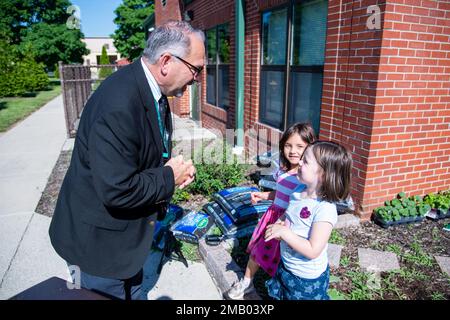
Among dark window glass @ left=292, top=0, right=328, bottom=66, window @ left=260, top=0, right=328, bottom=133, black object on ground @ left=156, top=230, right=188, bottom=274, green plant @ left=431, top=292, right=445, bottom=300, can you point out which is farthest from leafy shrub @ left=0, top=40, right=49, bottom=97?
green plant @ left=431, top=292, right=445, bottom=300

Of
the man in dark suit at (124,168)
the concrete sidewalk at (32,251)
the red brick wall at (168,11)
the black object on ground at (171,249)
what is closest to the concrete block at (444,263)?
the concrete sidewalk at (32,251)

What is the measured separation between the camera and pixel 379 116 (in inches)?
138

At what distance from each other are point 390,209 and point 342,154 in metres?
2.30

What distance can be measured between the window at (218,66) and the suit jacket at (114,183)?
6.59m

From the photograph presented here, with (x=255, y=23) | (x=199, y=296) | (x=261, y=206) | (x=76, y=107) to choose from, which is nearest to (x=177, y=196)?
(x=261, y=206)

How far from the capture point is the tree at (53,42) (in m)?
38.3

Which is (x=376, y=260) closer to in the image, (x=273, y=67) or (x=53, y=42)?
(x=273, y=67)

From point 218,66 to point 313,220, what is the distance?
293 inches

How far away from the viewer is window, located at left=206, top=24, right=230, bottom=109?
26.8 feet

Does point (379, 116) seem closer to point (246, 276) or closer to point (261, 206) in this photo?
point (261, 206)

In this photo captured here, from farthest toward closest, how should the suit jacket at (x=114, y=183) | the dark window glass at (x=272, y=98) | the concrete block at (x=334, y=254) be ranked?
1. the dark window glass at (x=272, y=98)
2. the concrete block at (x=334, y=254)
3. the suit jacket at (x=114, y=183)

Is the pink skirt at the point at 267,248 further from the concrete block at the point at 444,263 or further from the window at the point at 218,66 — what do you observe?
the window at the point at 218,66

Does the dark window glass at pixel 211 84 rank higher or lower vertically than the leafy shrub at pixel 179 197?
higher

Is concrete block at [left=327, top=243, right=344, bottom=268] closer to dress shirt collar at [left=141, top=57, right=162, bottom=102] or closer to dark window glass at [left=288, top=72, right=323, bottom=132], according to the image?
dark window glass at [left=288, top=72, right=323, bottom=132]
